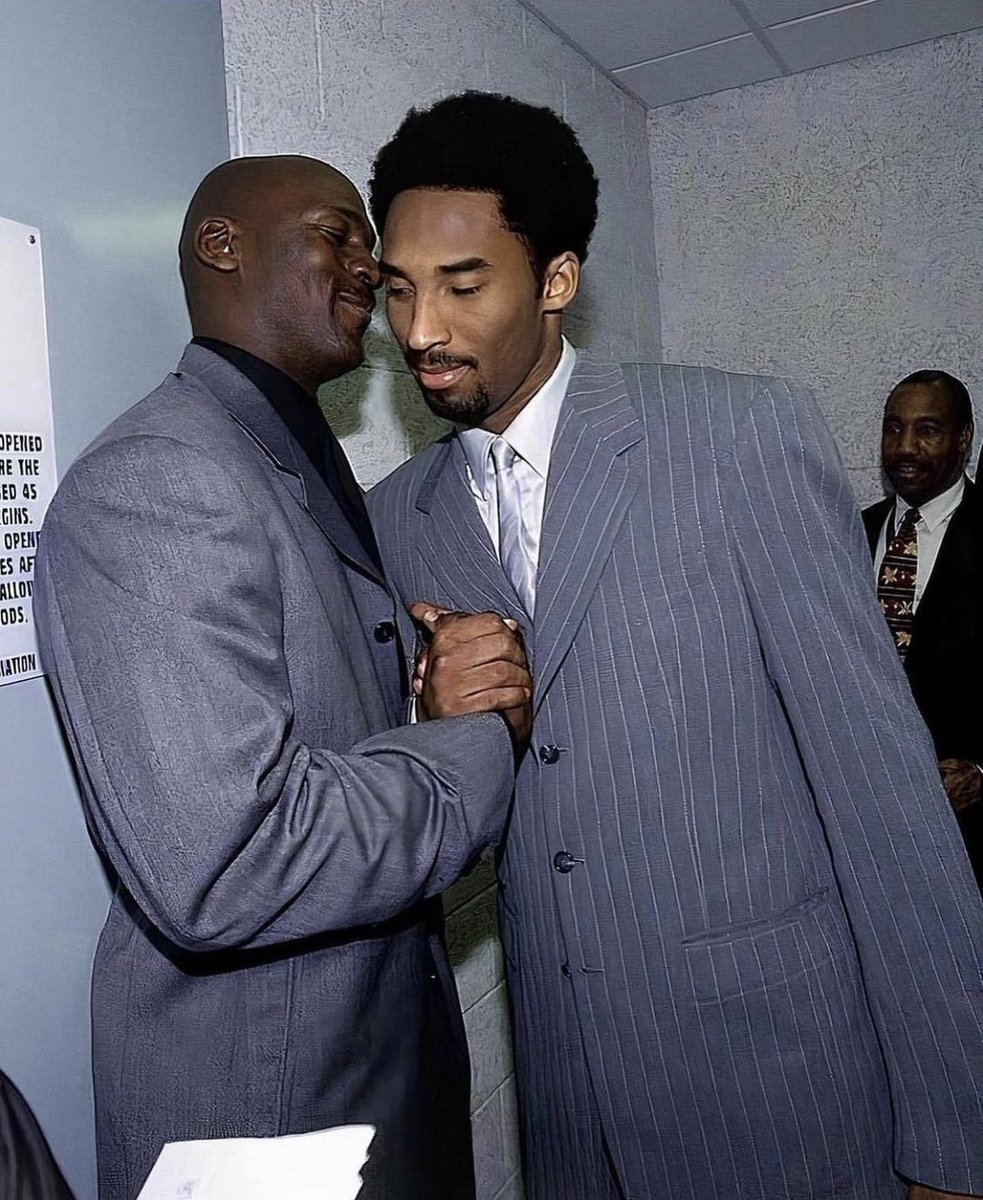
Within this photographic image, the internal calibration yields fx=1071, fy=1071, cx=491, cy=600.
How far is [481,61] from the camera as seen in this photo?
219cm

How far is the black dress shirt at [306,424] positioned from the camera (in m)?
1.13

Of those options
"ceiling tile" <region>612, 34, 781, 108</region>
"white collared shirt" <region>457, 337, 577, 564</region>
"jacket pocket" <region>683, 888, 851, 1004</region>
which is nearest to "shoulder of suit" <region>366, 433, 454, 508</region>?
"white collared shirt" <region>457, 337, 577, 564</region>

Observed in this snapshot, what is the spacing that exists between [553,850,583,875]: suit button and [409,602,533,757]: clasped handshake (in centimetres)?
17

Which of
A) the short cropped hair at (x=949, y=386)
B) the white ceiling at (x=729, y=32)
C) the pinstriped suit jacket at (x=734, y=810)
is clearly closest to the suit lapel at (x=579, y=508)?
the pinstriped suit jacket at (x=734, y=810)

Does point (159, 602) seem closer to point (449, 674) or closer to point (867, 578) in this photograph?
point (449, 674)

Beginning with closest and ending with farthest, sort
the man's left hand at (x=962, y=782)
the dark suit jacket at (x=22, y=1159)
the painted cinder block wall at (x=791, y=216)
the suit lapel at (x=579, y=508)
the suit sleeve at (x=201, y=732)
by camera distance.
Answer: the dark suit jacket at (x=22, y=1159) < the suit sleeve at (x=201, y=732) < the suit lapel at (x=579, y=508) < the man's left hand at (x=962, y=782) < the painted cinder block wall at (x=791, y=216)

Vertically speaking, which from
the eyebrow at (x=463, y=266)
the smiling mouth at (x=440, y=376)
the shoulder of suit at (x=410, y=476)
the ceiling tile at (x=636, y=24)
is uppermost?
the ceiling tile at (x=636, y=24)

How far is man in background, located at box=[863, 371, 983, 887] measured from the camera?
249 centimetres

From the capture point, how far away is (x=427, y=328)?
123 centimetres

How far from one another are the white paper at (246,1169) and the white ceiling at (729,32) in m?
2.29

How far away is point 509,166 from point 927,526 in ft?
6.05

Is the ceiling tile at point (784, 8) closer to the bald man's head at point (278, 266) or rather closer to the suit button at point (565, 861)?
the bald man's head at point (278, 266)

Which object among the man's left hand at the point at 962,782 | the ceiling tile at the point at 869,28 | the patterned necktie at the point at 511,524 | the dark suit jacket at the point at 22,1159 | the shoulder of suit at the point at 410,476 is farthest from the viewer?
the ceiling tile at the point at 869,28

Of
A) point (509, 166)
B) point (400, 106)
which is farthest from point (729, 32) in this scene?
point (509, 166)
